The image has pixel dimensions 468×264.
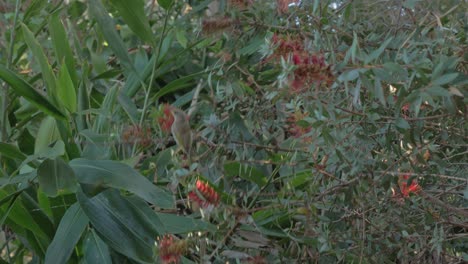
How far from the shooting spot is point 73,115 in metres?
2.17

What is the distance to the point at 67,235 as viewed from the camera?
186 cm

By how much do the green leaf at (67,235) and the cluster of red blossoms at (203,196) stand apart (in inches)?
21.6

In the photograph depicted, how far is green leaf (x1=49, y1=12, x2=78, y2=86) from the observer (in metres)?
2.31

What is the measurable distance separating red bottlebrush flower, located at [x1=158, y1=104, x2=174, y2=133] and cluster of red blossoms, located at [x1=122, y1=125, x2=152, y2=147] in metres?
0.07

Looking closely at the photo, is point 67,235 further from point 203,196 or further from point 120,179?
point 203,196

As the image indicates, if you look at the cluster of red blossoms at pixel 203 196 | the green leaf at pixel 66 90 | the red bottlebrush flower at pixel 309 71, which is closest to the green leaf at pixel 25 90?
the green leaf at pixel 66 90

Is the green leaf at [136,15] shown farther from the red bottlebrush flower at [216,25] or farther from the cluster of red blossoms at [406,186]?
the cluster of red blossoms at [406,186]

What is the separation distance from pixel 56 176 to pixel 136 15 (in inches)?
24.8

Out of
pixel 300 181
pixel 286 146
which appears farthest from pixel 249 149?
pixel 300 181

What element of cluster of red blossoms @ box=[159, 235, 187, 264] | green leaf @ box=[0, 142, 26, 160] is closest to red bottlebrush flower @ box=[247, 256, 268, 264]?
cluster of red blossoms @ box=[159, 235, 187, 264]

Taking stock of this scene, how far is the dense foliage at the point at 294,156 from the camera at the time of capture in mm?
1364

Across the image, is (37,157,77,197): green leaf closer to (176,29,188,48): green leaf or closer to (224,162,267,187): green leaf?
(224,162,267,187): green leaf

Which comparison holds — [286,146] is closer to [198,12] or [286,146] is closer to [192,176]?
[192,176]

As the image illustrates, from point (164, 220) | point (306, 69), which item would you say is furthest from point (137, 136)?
point (306, 69)
